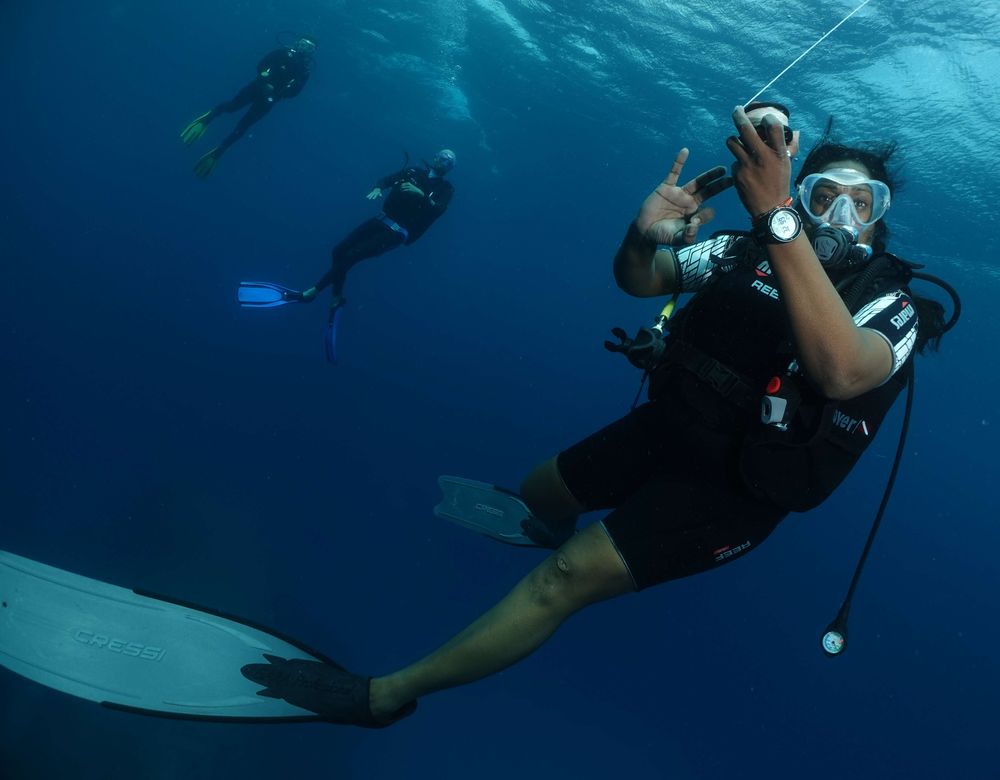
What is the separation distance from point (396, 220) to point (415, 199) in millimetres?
634

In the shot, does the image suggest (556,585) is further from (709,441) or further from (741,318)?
(741,318)

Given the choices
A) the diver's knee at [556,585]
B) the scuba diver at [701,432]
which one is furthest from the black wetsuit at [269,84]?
the diver's knee at [556,585]

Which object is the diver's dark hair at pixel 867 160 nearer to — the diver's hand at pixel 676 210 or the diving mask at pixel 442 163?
the diver's hand at pixel 676 210

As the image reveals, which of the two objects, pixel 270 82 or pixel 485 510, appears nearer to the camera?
pixel 485 510

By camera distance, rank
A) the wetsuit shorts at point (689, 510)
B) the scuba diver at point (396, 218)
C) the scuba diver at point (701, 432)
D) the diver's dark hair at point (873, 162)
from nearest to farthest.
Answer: the scuba diver at point (701, 432) < the wetsuit shorts at point (689, 510) < the diver's dark hair at point (873, 162) < the scuba diver at point (396, 218)

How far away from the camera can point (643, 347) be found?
8.63ft

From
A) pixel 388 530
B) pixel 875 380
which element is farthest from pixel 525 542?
pixel 388 530

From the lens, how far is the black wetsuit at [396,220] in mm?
10711

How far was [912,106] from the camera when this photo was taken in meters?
14.5

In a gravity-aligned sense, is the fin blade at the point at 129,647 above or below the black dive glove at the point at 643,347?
below

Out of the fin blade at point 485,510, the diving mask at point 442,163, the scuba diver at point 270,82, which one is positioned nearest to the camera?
the fin blade at point 485,510

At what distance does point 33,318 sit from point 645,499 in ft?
59.5

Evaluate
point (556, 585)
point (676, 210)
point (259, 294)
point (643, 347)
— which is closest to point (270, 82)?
point (259, 294)

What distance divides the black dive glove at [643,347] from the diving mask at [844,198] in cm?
86
